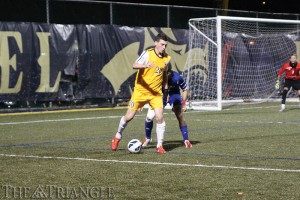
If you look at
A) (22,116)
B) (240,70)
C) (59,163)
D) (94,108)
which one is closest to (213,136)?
(59,163)

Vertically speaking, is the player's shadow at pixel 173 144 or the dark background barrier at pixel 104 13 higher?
the dark background barrier at pixel 104 13

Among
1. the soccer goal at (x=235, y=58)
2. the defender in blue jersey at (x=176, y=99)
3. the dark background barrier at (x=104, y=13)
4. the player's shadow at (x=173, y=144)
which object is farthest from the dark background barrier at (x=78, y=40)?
the defender in blue jersey at (x=176, y=99)

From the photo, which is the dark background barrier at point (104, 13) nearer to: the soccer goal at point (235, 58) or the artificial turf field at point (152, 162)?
the soccer goal at point (235, 58)

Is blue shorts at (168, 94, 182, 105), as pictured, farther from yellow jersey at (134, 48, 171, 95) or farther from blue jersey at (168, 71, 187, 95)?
yellow jersey at (134, 48, 171, 95)

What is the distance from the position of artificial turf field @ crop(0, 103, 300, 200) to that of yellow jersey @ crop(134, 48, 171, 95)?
1.07m

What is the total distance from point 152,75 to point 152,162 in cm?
189

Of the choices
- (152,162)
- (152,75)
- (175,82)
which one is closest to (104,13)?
(175,82)

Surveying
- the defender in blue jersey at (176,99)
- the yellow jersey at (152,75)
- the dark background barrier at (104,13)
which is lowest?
the defender in blue jersey at (176,99)

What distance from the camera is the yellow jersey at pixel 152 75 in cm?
1184

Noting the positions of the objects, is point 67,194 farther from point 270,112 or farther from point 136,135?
point 270,112

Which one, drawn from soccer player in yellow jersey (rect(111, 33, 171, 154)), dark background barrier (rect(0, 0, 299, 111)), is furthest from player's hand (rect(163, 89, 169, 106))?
dark background barrier (rect(0, 0, 299, 111))

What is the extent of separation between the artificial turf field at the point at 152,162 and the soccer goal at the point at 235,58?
6874mm

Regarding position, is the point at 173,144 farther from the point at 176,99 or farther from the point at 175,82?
the point at 175,82

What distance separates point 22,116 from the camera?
21.4 metres
